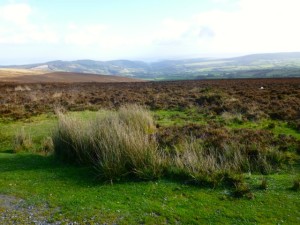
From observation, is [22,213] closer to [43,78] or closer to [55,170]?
[55,170]

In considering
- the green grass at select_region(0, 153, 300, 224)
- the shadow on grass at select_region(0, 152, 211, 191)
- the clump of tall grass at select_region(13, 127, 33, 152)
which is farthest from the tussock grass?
the clump of tall grass at select_region(13, 127, 33, 152)

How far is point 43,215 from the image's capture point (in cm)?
647

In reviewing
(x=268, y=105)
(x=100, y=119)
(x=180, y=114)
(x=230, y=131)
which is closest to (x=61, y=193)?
(x=100, y=119)

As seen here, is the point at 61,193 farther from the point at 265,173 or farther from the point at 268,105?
the point at 268,105

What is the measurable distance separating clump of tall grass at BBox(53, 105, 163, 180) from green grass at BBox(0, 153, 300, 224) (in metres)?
0.48

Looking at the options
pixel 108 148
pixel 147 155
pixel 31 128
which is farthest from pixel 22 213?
pixel 31 128

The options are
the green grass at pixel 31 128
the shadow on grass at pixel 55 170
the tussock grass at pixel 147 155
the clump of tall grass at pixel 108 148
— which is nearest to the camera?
the shadow on grass at pixel 55 170

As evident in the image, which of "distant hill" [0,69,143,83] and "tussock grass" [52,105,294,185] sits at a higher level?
"distant hill" [0,69,143,83]

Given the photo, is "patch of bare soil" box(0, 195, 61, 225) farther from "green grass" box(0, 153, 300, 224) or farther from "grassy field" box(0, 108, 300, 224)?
"green grass" box(0, 153, 300, 224)

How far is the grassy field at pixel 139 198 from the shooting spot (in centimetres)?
628

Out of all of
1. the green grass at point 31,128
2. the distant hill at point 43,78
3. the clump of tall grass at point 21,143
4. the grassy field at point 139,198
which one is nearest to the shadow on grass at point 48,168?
the grassy field at point 139,198

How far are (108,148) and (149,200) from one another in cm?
291

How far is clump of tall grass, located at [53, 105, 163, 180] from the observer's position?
8.63m

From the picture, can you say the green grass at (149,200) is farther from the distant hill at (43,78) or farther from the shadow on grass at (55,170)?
the distant hill at (43,78)
